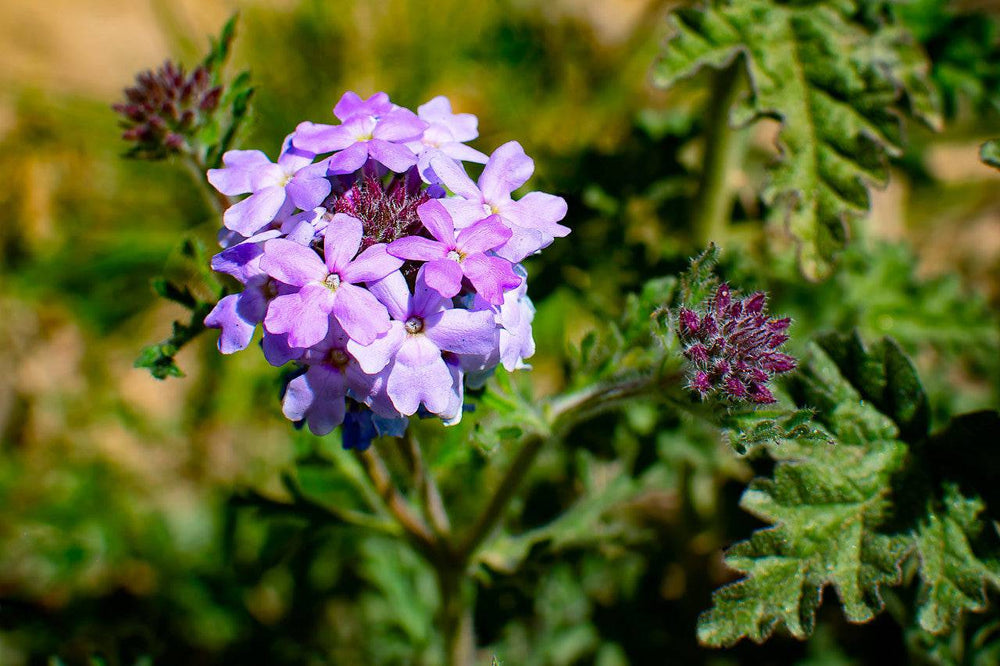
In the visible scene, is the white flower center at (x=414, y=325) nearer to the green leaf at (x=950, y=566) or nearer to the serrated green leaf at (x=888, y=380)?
the serrated green leaf at (x=888, y=380)

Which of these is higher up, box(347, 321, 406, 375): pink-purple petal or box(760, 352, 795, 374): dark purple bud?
box(347, 321, 406, 375): pink-purple petal

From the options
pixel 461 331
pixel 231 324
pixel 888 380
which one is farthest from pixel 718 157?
pixel 231 324

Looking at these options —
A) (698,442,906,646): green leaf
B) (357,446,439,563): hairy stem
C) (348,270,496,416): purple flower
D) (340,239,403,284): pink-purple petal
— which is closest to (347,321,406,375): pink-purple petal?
(348,270,496,416): purple flower

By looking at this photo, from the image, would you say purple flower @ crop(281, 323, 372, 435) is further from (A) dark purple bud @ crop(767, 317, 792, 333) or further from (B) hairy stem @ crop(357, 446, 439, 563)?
(A) dark purple bud @ crop(767, 317, 792, 333)

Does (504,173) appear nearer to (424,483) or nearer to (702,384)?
(702,384)

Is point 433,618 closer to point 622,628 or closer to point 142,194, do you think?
point 622,628

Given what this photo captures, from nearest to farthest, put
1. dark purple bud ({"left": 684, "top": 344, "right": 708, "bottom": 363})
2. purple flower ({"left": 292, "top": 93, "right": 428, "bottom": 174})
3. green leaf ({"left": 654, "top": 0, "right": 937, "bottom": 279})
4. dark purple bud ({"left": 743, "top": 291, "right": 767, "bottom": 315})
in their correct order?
purple flower ({"left": 292, "top": 93, "right": 428, "bottom": 174}) < dark purple bud ({"left": 684, "top": 344, "right": 708, "bottom": 363}) < dark purple bud ({"left": 743, "top": 291, "right": 767, "bottom": 315}) < green leaf ({"left": 654, "top": 0, "right": 937, "bottom": 279})
